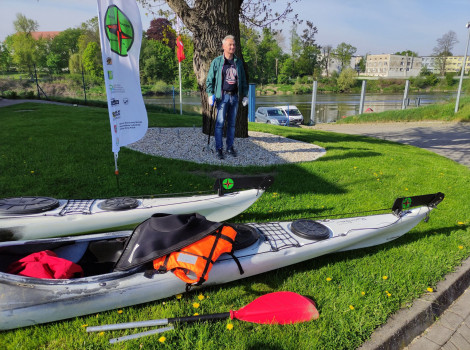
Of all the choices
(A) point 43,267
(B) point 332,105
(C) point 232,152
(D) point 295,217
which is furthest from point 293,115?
(B) point 332,105

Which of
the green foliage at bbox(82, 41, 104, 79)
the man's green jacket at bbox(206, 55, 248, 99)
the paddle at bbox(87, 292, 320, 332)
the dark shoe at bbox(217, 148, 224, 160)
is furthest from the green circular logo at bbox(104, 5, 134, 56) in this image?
the green foliage at bbox(82, 41, 104, 79)

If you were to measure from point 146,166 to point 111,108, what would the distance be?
5.87ft

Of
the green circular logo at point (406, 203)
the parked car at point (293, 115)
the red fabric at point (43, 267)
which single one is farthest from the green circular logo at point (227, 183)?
the parked car at point (293, 115)

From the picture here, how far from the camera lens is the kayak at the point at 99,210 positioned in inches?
118

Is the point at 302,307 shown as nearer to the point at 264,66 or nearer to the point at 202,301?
the point at 202,301

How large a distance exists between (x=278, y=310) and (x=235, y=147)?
5.55 metres

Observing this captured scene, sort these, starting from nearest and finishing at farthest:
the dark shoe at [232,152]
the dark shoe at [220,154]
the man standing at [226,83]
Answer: the man standing at [226,83]
the dark shoe at [220,154]
the dark shoe at [232,152]

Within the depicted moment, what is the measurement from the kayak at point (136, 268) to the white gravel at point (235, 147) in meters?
3.52

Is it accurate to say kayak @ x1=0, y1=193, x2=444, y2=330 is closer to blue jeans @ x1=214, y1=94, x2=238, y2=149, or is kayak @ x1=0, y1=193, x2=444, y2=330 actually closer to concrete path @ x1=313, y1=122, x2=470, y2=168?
blue jeans @ x1=214, y1=94, x2=238, y2=149

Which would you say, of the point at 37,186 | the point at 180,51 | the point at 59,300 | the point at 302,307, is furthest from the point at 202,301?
the point at 180,51

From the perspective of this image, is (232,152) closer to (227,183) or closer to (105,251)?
(227,183)

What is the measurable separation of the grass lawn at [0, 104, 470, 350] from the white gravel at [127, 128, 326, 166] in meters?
0.48

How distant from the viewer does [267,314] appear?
2.31 meters

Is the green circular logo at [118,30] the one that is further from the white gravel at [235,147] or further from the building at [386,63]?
the building at [386,63]
